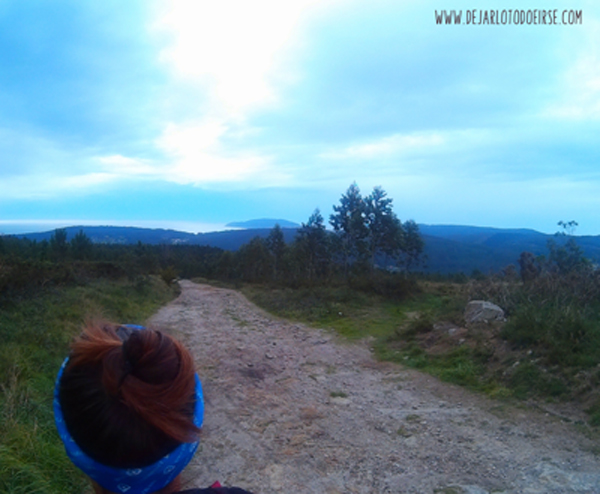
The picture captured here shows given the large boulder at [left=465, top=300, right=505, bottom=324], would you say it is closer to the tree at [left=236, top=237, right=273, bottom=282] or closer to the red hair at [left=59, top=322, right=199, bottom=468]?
the red hair at [left=59, top=322, right=199, bottom=468]

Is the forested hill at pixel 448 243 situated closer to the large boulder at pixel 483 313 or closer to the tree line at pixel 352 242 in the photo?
the tree line at pixel 352 242

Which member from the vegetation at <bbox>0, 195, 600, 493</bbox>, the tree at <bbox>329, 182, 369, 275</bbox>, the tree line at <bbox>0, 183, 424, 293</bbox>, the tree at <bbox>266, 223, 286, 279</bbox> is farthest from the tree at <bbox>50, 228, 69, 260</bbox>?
the tree at <bbox>329, 182, 369, 275</bbox>

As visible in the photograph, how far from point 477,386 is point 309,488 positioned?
3355mm

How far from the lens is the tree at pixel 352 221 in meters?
22.9

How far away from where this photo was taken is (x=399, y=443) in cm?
424

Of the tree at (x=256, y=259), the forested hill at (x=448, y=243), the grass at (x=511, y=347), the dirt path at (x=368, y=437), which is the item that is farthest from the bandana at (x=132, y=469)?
the tree at (x=256, y=259)

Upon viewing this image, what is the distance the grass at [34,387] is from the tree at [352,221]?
14.8 metres

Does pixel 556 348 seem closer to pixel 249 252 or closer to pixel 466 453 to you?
pixel 466 453

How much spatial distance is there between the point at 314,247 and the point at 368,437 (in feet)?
73.3

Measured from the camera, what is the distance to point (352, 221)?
22812 millimetres

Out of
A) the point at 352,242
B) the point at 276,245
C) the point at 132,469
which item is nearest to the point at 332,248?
the point at 352,242

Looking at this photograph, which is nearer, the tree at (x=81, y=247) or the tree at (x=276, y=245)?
the tree at (x=81, y=247)

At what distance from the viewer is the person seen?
0.86 meters

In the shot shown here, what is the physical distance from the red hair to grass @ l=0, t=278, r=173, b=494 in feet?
1.49
